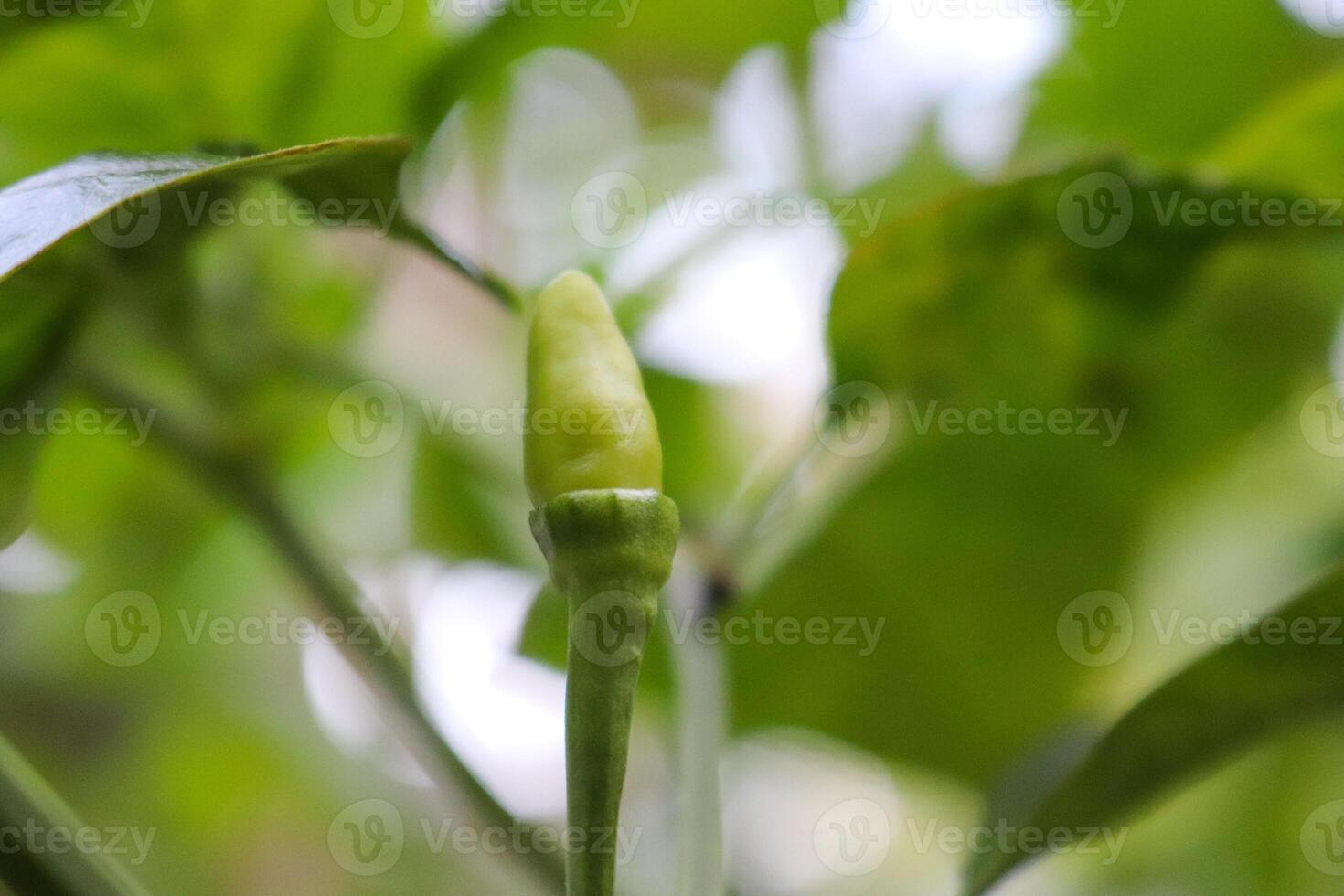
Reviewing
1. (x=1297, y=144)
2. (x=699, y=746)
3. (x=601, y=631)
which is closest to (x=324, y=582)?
(x=699, y=746)

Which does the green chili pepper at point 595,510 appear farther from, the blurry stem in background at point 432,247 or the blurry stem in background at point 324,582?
the blurry stem in background at point 324,582

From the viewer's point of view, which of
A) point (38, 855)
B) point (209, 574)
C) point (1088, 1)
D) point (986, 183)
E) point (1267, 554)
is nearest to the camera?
point (38, 855)

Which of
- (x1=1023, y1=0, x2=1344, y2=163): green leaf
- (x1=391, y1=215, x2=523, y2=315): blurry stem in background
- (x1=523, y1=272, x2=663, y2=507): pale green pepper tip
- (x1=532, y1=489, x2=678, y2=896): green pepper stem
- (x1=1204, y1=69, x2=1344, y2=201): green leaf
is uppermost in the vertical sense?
(x1=1023, y1=0, x2=1344, y2=163): green leaf

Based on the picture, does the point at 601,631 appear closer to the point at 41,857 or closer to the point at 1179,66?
the point at 41,857

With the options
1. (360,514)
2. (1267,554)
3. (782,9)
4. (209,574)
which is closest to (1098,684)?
(1267,554)

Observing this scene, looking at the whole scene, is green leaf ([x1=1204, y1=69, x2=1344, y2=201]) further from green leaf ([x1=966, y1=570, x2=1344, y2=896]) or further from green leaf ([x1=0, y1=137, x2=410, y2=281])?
green leaf ([x1=0, y1=137, x2=410, y2=281])

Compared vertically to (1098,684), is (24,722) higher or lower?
lower

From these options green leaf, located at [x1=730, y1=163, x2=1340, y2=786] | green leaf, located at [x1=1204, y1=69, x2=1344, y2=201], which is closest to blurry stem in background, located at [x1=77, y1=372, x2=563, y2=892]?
green leaf, located at [x1=730, y1=163, x2=1340, y2=786]

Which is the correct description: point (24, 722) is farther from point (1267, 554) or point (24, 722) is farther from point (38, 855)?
point (1267, 554)
